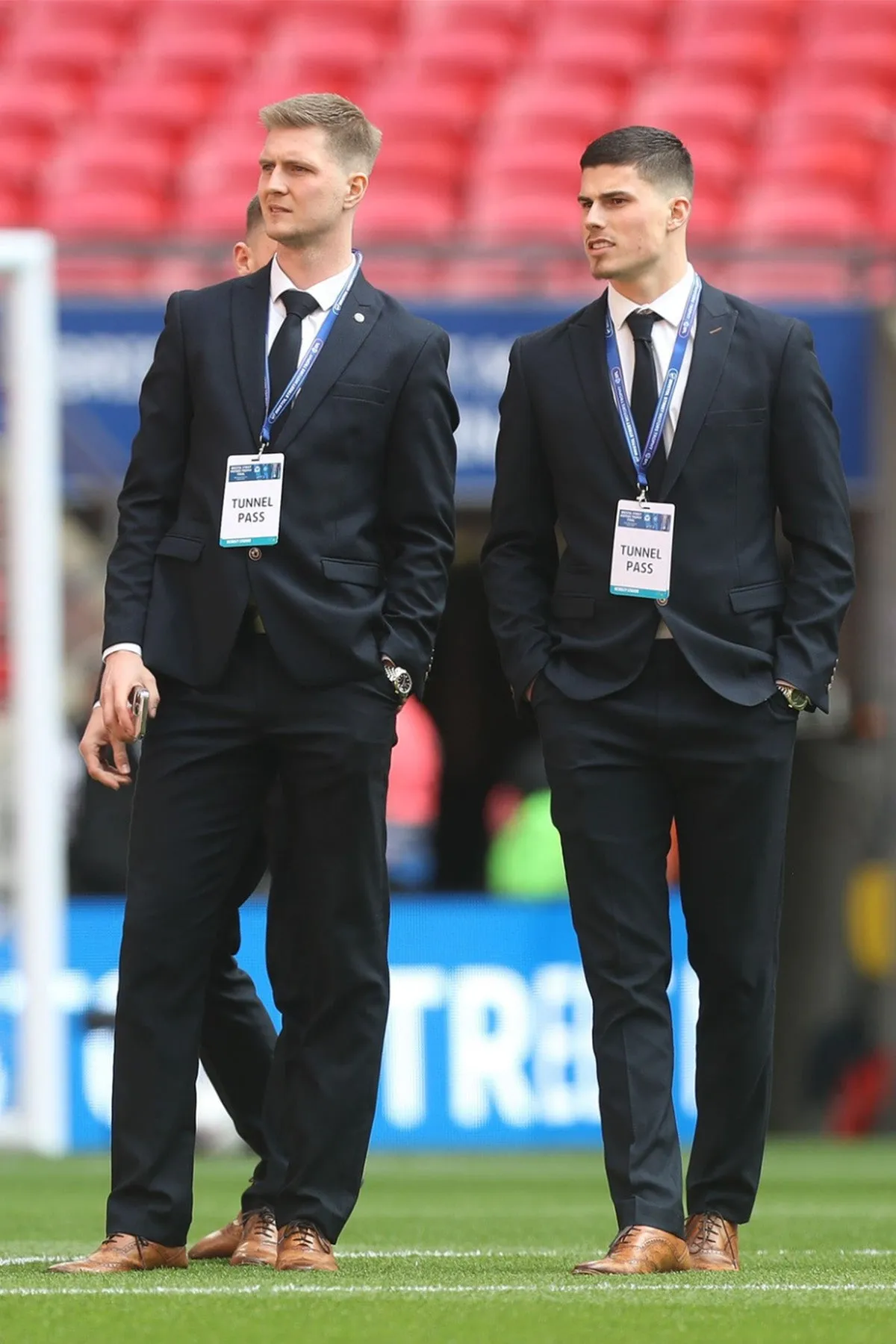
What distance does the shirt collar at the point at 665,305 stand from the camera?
456cm

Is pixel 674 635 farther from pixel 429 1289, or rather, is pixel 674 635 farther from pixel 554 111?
pixel 554 111

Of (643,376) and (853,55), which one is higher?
(853,55)

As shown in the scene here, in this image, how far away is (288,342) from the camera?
4.45m

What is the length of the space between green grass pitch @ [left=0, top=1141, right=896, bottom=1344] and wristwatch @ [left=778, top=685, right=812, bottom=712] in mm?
931

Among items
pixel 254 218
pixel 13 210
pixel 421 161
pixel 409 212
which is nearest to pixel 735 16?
pixel 421 161

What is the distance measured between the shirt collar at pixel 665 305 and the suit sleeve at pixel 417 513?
0.35m

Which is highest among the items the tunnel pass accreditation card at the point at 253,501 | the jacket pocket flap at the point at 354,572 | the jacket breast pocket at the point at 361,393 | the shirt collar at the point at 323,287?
the shirt collar at the point at 323,287

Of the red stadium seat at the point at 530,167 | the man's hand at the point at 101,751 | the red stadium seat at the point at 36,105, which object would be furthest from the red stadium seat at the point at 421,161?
the man's hand at the point at 101,751

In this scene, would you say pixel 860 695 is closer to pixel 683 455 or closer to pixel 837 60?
pixel 837 60

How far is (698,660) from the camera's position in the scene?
4453 mm

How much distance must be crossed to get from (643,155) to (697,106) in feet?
29.8

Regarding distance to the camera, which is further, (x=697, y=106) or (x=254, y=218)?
(x=697, y=106)

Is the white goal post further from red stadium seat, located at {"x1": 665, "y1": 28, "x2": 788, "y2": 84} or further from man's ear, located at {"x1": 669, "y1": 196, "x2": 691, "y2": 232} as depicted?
red stadium seat, located at {"x1": 665, "y1": 28, "x2": 788, "y2": 84}

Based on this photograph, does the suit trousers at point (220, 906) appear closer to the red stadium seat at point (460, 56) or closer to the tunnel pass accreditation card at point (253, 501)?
the tunnel pass accreditation card at point (253, 501)
